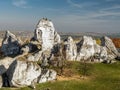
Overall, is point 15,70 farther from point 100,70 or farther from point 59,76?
point 100,70

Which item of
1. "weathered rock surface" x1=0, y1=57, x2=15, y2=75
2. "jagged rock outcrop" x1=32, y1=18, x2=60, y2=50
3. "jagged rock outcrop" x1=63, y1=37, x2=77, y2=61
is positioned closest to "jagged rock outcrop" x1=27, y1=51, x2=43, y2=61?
"jagged rock outcrop" x1=32, y1=18, x2=60, y2=50

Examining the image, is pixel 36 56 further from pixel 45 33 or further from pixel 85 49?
pixel 85 49

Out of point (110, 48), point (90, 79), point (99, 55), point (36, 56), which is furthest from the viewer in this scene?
point (110, 48)

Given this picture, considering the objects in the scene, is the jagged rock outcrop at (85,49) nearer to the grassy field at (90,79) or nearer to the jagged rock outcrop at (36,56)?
the grassy field at (90,79)

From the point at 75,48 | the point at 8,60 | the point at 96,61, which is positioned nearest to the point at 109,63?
the point at 96,61

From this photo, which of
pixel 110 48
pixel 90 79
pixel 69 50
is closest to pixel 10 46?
pixel 69 50

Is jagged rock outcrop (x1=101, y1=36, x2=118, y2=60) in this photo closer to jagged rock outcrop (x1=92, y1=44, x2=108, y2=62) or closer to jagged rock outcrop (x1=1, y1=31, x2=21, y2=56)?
jagged rock outcrop (x1=92, y1=44, x2=108, y2=62)
